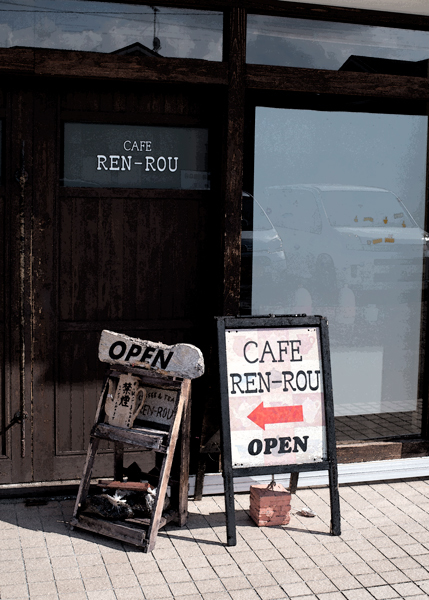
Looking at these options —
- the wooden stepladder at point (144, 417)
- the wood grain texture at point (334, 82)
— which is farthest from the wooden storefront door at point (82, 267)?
the wooden stepladder at point (144, 417)

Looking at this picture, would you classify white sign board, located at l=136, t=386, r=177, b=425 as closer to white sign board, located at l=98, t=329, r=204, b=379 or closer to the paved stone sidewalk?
white sign board, located at l=98, t=329, r=204, b=379

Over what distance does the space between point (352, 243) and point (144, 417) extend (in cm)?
205

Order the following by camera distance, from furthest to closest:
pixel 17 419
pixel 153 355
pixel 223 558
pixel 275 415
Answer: pixel 17 419 < pixel 275 415 < pixel 153 355 < pixel 223 558

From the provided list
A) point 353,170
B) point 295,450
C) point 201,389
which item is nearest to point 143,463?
point 201,389

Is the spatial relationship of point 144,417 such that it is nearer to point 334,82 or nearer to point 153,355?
point 153,355

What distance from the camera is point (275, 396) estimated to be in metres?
4.81

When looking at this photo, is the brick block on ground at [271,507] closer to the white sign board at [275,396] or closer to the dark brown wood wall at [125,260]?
the white sign board at [275,396]

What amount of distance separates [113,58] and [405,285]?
271 cm

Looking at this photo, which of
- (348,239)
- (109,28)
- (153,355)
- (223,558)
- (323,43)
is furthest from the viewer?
(348,239)

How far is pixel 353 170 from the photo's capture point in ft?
18.5

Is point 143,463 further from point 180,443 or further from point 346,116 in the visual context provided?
point 346,116

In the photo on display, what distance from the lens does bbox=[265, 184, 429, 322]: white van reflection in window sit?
5535 mm

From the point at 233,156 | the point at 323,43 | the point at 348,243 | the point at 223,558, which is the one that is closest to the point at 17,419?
the point at 223,558

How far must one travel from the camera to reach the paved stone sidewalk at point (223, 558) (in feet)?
13.3
